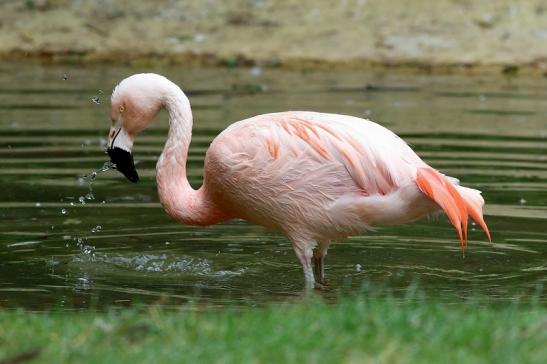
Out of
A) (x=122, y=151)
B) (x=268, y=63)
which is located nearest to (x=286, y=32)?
(x=268, y=63)

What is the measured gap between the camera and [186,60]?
15930 mm

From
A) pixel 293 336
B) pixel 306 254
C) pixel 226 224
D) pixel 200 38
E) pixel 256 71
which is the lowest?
pixel 226 224

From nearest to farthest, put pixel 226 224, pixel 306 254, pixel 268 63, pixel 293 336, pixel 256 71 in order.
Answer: pixel 293 336 < pixel 306 254 < pixel 226 224 < pixel 256 71 < pixel 268 63

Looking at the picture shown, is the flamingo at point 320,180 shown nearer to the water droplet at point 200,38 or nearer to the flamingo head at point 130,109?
the flamingo head at point 130,109

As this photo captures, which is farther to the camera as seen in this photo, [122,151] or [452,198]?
[122,151]

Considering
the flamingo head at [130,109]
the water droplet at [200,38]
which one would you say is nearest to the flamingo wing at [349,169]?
the flamingo head at [130,109]

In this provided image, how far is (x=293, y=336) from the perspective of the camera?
4.32 meters

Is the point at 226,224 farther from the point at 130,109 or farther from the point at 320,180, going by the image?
the point at 320,180

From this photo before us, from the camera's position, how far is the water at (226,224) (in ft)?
21.9

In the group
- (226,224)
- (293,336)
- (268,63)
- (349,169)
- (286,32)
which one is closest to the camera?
(293,336)

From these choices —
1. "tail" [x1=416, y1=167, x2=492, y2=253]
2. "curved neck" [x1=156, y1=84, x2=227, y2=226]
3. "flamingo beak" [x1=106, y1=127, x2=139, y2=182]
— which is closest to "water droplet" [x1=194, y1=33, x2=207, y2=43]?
"flamingo beak" [x1=106, y1=127, x2=139, y2=182]

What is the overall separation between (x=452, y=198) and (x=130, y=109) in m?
1.87

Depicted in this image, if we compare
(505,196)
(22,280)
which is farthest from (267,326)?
(505,196)

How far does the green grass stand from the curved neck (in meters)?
2.09
